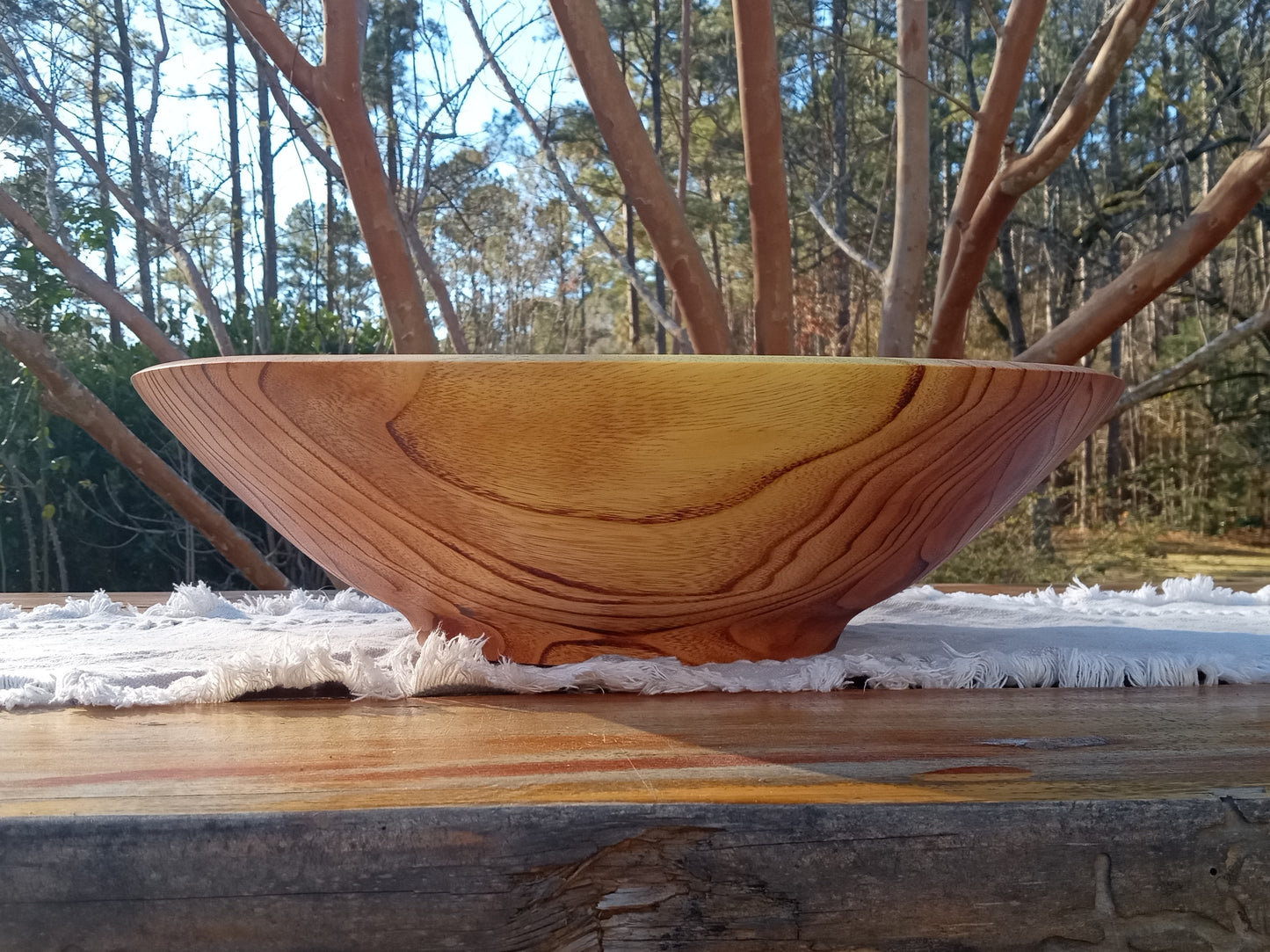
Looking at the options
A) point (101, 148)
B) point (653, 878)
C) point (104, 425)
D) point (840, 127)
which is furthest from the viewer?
point (840, 127)

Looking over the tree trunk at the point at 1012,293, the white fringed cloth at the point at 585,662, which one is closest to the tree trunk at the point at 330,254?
the white fringed cloth at the point at 585,662

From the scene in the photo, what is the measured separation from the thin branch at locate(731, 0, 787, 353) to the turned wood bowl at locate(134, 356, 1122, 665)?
603 millimetres

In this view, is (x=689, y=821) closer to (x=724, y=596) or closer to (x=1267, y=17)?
(x=724, y=596)

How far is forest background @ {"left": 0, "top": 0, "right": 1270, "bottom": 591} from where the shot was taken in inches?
77.5

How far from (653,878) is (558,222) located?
4084 mm

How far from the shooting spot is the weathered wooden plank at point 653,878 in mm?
189

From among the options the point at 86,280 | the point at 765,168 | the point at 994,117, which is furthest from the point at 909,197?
the point at 86,280

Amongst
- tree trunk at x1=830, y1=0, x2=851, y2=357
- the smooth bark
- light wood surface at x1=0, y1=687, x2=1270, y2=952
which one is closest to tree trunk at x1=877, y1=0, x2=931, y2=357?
the smooth bark

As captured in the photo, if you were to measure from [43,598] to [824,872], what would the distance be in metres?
0.62

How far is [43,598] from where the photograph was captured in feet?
2.11

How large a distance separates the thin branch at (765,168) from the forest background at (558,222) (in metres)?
0.29

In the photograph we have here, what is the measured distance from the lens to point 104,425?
44.5 inches

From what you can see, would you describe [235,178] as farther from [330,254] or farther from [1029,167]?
[1029,167]

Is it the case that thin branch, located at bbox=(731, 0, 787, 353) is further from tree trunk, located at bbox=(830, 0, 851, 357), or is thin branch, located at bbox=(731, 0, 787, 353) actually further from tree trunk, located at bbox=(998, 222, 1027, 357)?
tree trunk, located at bbox=(998, 222, 1027, 357)
